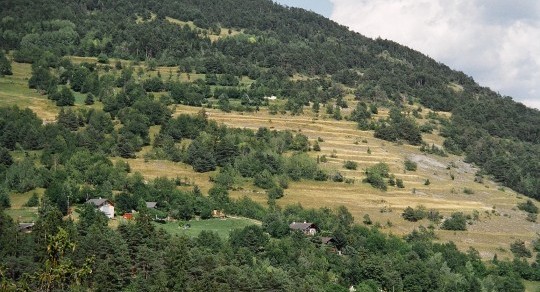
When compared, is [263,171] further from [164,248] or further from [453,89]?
[453,89]

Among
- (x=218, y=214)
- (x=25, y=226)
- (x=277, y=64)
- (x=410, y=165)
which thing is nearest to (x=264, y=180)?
(x=218, y=214)

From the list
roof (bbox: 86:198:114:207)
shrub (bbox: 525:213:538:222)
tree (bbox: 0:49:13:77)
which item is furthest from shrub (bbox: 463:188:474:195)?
tree (bbox: 0:49:13:77)

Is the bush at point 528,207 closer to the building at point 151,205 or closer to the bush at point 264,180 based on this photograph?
the bush at point 264,180

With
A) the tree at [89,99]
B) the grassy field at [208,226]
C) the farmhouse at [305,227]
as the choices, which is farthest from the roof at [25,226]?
the tree at [89,99]

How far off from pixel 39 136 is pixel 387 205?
168 feet

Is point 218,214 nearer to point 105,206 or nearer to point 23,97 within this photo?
point 105,206

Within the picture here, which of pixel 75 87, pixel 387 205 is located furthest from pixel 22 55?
pixel 387 205

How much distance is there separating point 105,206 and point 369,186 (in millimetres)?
45922

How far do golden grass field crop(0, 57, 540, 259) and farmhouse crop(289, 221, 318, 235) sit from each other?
11.3 m

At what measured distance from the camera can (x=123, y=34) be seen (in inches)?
6860

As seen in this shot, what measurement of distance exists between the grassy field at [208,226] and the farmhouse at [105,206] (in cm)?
584

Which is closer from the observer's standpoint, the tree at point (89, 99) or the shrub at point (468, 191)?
the shrub at point (468, 191)

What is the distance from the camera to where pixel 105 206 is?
81000 millimetres

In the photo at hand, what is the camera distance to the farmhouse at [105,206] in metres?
79.9
